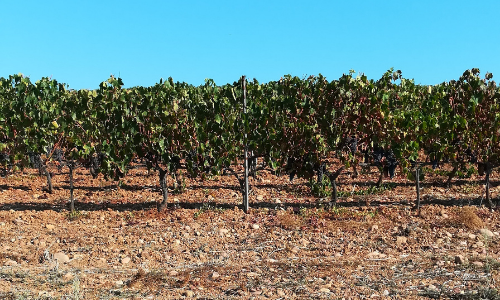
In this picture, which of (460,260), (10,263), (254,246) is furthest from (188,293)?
(460,260)

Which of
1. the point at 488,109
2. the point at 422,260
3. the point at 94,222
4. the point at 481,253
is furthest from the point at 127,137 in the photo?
the point at 488,109

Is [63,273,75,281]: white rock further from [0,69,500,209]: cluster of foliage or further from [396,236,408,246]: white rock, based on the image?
[396,236,408,246]: white rock

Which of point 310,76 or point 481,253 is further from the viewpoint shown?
point 310,76

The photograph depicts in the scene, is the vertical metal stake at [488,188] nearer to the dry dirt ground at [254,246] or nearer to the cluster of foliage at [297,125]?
the cluster of foliage at [297,125]

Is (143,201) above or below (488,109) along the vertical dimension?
below

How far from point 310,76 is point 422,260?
4.92m

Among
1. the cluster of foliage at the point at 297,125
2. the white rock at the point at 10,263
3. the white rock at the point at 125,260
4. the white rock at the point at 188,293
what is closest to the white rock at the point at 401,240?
the cluster of foliage at the point at 297,125

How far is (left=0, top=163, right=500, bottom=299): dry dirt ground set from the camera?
6.38 m

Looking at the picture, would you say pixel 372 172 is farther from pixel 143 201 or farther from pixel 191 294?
pixel 191 294

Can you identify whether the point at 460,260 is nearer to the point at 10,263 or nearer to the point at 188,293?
the point at 188,293

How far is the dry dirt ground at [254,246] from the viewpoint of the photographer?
638 cm

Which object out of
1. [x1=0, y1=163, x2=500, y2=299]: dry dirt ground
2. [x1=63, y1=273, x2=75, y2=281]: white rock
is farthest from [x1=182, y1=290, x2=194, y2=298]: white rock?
[x1=63, y1=273, x2=75, y2=281]: white rock

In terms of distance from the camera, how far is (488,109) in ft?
35.7

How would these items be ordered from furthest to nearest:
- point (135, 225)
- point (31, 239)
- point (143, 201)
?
point (143, 201) → point (135, 225) → point (31, 239)
